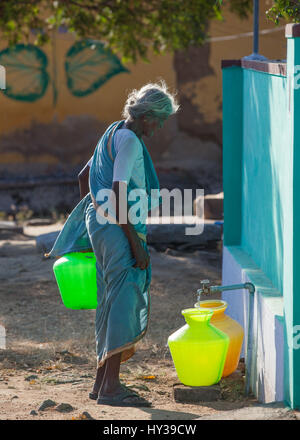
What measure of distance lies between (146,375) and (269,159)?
1.45 meters

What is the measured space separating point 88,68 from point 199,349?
9.53 m

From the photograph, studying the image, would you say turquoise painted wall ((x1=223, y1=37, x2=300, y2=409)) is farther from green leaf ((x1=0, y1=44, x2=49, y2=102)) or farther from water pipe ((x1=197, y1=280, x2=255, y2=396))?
green leaf ((x1=0, y1=44, x2=49, y2=102))

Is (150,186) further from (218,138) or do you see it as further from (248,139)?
(218,138)

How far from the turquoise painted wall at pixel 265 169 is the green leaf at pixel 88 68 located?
764 centimetres

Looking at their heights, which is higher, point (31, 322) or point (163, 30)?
point (163, 30)

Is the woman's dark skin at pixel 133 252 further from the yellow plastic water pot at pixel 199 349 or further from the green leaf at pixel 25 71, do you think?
the green leaf at pixel 25 71

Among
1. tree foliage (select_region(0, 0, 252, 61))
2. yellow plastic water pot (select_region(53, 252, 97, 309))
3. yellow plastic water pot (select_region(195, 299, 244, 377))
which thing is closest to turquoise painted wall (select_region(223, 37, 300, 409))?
yellow plastic water pot (select_region(195, 299, 244, 377))

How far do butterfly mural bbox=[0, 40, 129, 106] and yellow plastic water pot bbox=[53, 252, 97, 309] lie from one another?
28.8 feet

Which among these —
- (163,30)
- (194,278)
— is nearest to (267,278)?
(194,278)

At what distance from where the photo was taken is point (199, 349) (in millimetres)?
3545

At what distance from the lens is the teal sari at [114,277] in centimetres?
352

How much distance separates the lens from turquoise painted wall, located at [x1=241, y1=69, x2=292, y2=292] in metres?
3.70

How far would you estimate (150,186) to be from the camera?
3.71m

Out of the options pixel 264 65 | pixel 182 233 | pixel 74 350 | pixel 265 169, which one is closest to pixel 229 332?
pixel 265 169
